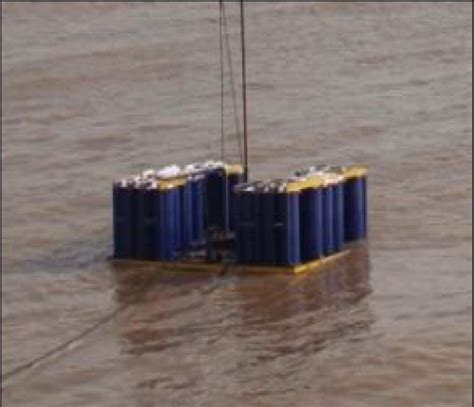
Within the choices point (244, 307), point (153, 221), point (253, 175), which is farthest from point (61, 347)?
point (253, 175)

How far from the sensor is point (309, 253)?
1686cm

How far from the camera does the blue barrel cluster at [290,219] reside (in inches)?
646

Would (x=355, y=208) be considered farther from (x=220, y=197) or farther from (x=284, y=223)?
(x=284, y=223)

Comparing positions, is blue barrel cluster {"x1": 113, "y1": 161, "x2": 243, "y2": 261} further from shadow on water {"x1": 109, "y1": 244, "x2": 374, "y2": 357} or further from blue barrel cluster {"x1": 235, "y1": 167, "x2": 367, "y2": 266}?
blue barrel cluster {"x1": 235, "y1": 167, "x2": 367, "y2": 266}

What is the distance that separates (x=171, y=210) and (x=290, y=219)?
1185 millimetres

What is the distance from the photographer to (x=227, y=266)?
55.7 feet

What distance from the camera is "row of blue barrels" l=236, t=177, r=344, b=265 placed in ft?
53.8

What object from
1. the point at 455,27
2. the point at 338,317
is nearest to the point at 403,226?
the point at 338,317

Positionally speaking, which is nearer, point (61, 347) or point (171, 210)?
point (61, 347)

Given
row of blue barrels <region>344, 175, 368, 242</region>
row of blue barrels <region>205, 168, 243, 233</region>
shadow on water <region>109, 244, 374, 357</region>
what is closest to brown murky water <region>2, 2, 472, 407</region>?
shadow on water <region>109, 244, 374, 357</region>

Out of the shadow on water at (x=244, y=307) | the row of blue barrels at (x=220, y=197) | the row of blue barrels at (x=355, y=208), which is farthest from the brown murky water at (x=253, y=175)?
the row of blue barrels at (x=220, y=197)

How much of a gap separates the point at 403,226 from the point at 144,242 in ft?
8.67

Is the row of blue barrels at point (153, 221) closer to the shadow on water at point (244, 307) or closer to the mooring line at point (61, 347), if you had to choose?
the shadow on water at point (244, 307)

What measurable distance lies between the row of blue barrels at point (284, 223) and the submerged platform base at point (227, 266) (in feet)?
0.17
